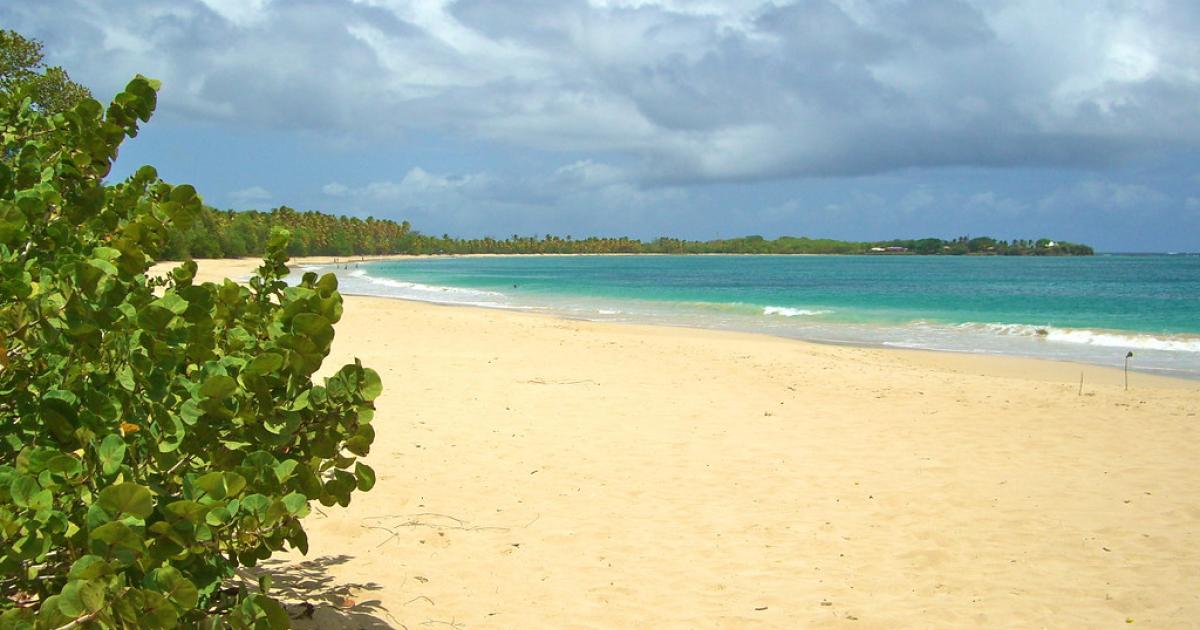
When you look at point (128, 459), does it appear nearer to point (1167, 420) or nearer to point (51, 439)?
point (51, 439)

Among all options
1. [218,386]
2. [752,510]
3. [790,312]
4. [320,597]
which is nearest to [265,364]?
[218,386]

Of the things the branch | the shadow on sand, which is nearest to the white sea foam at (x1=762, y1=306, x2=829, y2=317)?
the shadow on sand

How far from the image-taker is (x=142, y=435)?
2100 mm

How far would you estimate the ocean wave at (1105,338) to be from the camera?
70.0ft

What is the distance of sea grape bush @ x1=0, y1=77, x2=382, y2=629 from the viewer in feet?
6.13

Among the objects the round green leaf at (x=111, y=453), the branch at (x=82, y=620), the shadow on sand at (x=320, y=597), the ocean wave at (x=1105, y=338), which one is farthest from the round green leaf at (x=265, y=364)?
the ocean wave at (x=1105, y=338)

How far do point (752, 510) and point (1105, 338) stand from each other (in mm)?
20715

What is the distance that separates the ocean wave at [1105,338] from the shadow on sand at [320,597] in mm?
21855

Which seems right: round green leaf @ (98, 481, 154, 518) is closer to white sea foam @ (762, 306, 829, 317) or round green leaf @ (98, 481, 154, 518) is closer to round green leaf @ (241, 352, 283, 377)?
round green leaf @ (241, 352, 283, 377)

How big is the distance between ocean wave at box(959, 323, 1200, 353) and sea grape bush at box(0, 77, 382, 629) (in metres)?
23.3

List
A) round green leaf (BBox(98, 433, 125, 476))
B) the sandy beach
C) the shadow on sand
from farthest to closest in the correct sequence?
the sandy beach
the shadow on sand
round green leaf (BBox(98, 433, 125, 476))

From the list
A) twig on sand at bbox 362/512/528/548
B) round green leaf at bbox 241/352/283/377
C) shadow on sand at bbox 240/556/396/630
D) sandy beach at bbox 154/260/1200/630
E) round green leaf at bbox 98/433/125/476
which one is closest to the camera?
round green leaf at bbox 98/433/125/476

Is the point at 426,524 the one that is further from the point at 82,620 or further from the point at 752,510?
the point at 82,620

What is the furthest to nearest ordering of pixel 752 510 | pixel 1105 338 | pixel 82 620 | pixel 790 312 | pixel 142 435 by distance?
1. pixel 790 312
2. pixel 1105 338
3. pixel 752 510
4. pixel 142 435
5. pixel 82 620
